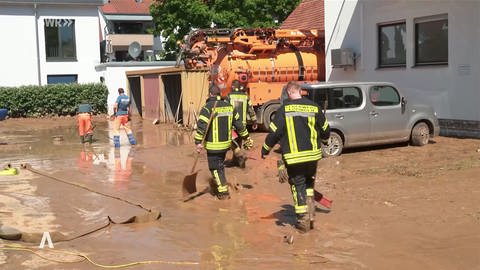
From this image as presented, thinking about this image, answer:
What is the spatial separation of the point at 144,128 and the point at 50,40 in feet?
48.1

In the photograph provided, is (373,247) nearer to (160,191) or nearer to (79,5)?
(160,191)

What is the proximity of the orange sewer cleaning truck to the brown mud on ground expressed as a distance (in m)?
4.25

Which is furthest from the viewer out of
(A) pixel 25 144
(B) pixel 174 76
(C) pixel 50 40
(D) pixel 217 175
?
(C) pixel 50 40

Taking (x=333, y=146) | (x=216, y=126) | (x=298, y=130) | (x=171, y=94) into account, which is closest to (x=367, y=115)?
(x=333, y=146)

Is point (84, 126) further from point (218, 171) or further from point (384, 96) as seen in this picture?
point (218, 171)

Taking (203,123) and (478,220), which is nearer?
(478,220)

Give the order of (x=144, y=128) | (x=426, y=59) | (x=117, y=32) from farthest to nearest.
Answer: (x=117, y=32), (x=144, y=128), (x=426, y=59)

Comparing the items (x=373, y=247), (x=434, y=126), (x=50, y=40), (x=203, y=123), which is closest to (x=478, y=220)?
(x=373, y=247)

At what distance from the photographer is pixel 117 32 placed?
61.1 m

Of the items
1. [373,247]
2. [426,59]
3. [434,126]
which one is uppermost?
[426,59]

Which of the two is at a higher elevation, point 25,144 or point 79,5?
point 79,5

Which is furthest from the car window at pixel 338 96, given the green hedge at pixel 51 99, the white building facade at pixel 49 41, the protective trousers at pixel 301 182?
the white building facade at pixel 49 41

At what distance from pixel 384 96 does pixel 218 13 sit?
25.5 m

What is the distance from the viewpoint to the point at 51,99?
29422 mm
